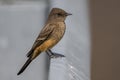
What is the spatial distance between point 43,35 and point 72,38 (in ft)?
0.29

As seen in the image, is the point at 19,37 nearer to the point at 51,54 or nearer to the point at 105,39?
the point at 51,54

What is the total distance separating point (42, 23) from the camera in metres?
0.90

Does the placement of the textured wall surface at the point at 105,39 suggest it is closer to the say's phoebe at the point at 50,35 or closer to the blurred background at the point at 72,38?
the blurred background at the point at 72,38

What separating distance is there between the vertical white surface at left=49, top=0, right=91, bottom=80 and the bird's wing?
43mm

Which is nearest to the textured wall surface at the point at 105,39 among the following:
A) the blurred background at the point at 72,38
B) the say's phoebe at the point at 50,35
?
the blurred background at the point at 72,38

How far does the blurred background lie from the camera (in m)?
0.89

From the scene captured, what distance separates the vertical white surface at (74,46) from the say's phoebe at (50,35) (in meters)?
0.01

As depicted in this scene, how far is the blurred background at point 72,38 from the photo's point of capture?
0.89 meters

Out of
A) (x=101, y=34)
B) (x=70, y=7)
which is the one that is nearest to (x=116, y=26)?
(x=101, y=34)

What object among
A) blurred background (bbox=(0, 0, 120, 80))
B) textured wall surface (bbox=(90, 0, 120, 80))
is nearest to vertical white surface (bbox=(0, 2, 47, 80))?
blurred background (bbox=(0, 0, 120, 80))

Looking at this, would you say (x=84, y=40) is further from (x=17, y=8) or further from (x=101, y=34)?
(x=17, y=8)

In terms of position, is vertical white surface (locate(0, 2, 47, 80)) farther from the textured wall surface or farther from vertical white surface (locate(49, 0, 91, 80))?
the textured wall surface

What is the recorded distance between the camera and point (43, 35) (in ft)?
2.91

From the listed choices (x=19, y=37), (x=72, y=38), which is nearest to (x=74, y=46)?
(x=72, y=38)
